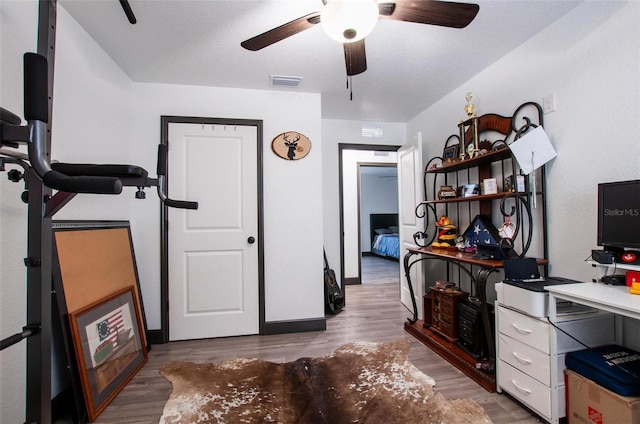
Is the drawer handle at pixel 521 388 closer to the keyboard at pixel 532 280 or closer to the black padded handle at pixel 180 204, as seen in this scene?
the keyboard at pixel 532 280

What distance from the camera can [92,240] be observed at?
2.10 metres

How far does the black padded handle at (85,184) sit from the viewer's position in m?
0.78

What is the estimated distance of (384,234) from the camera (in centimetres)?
813

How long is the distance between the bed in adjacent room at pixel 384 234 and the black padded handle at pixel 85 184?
22.0 feet

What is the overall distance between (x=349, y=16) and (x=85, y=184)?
3.92ft

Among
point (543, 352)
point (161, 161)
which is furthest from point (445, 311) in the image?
point (161, 161)

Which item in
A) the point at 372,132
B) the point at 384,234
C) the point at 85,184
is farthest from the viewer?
the point at 384,234

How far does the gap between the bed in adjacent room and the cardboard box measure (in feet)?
17.9

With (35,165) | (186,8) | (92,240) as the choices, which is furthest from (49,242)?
(186,8)

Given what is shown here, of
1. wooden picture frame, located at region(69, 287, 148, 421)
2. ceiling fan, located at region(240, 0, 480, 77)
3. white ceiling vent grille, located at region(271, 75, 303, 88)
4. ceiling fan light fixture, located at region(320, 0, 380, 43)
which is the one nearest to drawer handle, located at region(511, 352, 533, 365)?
ceiling fan, located at region(240, 0, 480, 77)

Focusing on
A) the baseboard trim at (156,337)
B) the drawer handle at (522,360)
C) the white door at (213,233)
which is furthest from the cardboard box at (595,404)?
the baseboard trim at (156,337)

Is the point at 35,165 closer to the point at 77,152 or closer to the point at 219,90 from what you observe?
the point at 77,152

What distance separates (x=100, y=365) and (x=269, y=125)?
93.9 inches

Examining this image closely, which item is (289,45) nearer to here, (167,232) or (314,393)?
(167,232)
